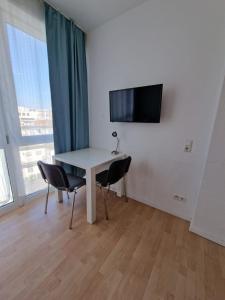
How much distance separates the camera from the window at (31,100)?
164 cm

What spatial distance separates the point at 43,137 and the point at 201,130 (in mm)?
2110

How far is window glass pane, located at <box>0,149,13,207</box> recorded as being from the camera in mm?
1734

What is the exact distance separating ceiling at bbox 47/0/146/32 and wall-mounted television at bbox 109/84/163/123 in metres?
1.01

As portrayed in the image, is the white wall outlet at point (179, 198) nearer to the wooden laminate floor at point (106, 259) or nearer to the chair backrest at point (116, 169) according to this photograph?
the wooden laminate floor at point (106, 259)

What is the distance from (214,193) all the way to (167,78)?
1.42 m

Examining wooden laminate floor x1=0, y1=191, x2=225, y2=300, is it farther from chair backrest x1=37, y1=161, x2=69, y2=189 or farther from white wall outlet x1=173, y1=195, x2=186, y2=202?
chair backrest x1=37, y1=161, x2=69, y2=189

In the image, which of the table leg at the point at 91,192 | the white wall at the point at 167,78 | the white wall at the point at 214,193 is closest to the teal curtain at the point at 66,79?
the white wall at the point at 167,78

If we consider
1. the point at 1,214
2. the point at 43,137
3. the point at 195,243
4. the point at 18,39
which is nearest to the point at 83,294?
the point at 195,243

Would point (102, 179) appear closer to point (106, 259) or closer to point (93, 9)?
point (106, 259)

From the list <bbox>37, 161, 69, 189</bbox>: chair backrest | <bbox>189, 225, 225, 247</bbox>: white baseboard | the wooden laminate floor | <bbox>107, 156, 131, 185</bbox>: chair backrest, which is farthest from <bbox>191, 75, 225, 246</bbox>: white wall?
<bbox>37, 161, 69, 189</bbox>: chair backrest

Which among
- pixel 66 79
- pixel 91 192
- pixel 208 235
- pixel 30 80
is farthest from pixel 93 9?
pixel 208 235

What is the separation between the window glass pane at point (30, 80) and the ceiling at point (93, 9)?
0.54 m

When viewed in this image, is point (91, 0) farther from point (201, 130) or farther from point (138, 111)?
point (201, 130)

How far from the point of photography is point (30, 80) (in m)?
1.77
